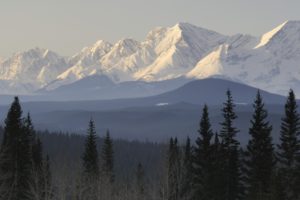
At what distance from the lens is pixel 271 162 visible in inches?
2889

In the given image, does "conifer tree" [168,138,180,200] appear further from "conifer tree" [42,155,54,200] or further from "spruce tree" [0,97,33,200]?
"spruce tree" [0,97,33,200]

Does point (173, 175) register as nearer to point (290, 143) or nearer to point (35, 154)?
point (290, 143)

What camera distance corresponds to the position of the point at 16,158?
6831 centimetres

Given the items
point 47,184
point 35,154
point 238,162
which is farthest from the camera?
point 35,154

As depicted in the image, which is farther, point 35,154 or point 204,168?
point 35,154

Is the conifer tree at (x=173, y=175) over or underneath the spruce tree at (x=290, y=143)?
underneath

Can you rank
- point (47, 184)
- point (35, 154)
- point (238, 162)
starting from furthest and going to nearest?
1. point (35, 154)
2. point (238, 162)
3. point (47, 184)

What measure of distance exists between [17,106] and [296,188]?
2697 centimetres

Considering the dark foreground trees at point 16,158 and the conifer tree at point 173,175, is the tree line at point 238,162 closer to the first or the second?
the conifer tree at point 173,175

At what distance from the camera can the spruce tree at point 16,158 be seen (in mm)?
68000

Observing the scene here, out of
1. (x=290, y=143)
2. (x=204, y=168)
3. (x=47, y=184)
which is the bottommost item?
(x=47, y=184)

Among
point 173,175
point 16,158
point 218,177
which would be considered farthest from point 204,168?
point 16,158

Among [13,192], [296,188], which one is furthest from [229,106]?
[13,192]

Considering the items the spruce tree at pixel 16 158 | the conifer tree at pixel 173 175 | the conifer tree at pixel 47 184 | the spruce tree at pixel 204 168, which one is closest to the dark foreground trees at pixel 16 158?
the spruce tree at pixel 16 158
